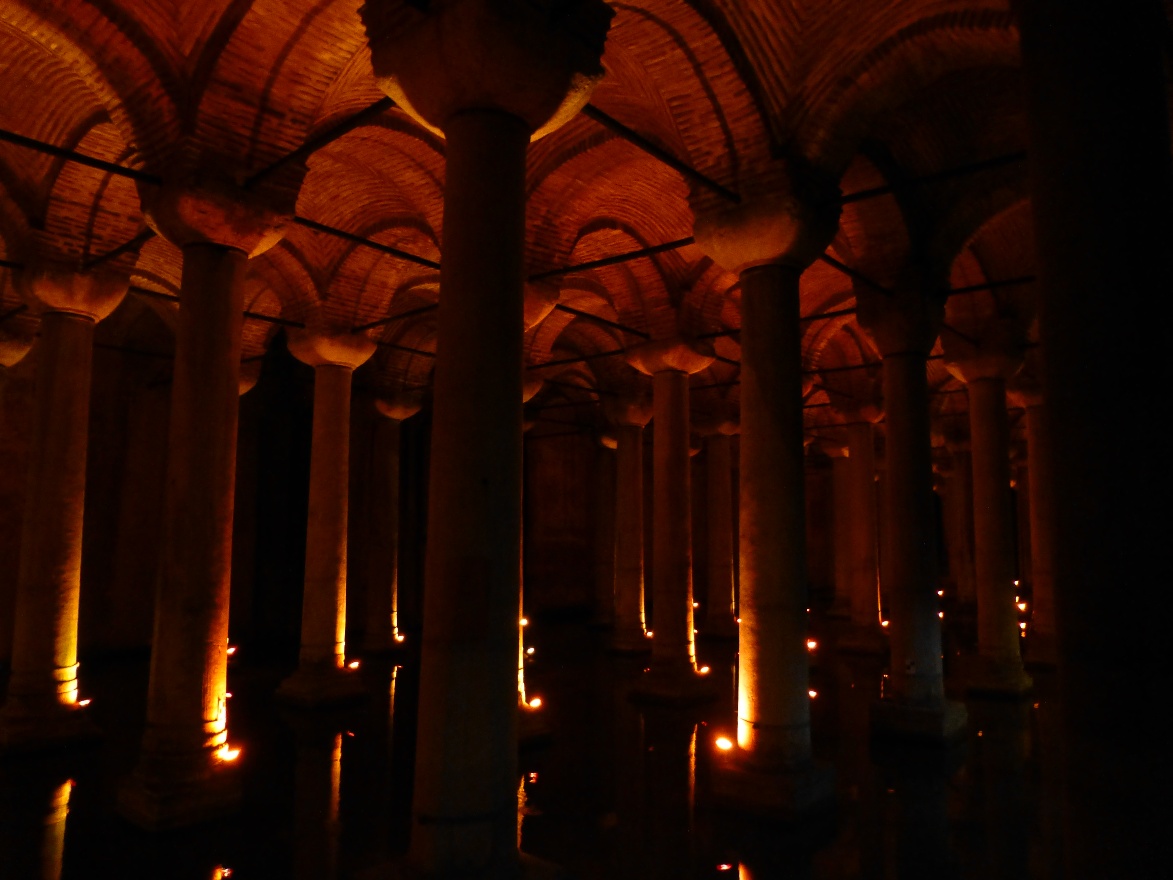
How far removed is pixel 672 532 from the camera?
10.9 m

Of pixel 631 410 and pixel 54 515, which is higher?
pixel 631 410

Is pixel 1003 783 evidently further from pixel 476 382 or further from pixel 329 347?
pixel 329 347

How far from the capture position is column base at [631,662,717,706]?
33.4 ft

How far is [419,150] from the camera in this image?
9383 millimetres

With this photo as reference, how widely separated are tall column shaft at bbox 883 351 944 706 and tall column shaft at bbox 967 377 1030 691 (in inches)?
87.6

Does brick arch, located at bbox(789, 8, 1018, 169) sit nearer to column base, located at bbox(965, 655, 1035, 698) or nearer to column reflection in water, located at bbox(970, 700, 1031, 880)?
column reflection in water, located at bbox(970, 700, 1031, 880)

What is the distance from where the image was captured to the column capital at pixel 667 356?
11078 mm

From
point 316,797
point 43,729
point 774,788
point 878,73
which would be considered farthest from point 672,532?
point 43,729

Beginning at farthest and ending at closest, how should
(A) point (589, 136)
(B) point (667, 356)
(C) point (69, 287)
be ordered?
1. (B) point (667, 356)
2. (A) point (589, 136)
3. (C) point (69, 287)

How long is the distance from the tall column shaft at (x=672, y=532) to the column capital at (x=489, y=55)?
6643mm

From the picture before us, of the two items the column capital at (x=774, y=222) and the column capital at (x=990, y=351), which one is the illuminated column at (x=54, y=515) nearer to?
the column capital at (x=774, y=222)

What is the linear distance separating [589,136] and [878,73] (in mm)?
3176

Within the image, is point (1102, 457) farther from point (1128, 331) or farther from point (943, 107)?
point (943, 107)

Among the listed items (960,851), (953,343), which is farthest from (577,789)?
(953,343)
